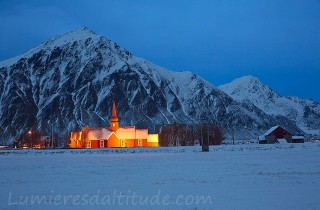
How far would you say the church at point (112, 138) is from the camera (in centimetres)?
13238

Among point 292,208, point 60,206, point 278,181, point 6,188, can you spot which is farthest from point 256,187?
point 6,188

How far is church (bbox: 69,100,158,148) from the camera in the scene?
13238 cm

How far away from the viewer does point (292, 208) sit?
57.4 feet

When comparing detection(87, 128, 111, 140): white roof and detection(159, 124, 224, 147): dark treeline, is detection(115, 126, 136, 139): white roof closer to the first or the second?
detection(87, 128, 111, 140): white roof

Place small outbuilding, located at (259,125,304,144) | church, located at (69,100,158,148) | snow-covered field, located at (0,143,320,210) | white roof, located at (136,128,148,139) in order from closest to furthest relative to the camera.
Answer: snow-covered field, located at (0,143,320,210), church, located at (69,100,158,148), small outbuilding, located at (259,125,304,144), white roof, located at (136,128,148,139)

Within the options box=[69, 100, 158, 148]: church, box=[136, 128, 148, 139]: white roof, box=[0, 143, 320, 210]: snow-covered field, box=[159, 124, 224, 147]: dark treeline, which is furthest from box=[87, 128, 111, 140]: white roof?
box=[0, 143, 320, 210]: snow-covered field

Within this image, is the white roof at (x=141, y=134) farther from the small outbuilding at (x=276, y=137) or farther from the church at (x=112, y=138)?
the small outbuilding at (x=276, y=137)

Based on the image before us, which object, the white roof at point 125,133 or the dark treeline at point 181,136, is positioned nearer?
the white roof at point 125,133

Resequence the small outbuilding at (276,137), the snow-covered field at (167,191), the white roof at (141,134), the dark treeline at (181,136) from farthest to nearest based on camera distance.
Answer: the dark treeline at (181,136)
the white roof at (141,134)
the small outbuilding at (276,137)
the snow-covered field at (167,191)

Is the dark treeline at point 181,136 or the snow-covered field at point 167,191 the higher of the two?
the dark treeline at point 181,136

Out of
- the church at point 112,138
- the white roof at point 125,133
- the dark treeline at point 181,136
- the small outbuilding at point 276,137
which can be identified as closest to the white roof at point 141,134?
the church at point 112,138

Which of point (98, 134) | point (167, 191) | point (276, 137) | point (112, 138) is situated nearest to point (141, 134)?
point (112, 138)

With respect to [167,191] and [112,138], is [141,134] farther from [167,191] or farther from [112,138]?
[167,191]

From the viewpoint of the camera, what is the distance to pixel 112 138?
133m
